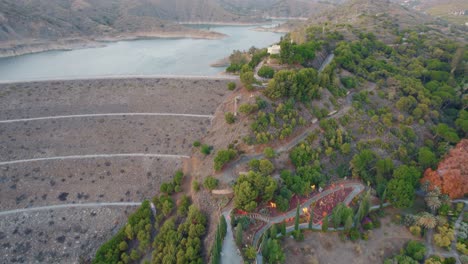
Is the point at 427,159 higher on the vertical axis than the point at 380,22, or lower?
lower

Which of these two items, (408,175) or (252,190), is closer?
(252,190)

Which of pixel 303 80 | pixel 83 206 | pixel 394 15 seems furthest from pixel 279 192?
pixel 394 15

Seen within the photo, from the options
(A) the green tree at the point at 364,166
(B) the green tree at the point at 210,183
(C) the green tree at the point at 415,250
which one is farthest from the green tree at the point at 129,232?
(C) the green tree at the point at 415,250

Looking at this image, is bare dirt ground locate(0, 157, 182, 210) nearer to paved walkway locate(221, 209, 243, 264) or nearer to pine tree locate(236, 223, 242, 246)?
paved walkway locate(221, 209, 243, 264)

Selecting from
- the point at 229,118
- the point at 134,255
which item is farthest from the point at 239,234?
the point at 229,118

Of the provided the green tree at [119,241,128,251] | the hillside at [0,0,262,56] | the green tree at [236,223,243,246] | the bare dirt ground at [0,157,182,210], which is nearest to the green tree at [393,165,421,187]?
the green tree at [236,223,243,246]

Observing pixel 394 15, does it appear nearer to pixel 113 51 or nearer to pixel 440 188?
pixel 440 188

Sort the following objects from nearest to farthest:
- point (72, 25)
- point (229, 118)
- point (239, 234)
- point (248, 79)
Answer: point (239, 234) → point (229, 118) → point (248, 79) → point (72, 25)

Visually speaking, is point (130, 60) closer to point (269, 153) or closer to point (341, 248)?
point (269, 153)
